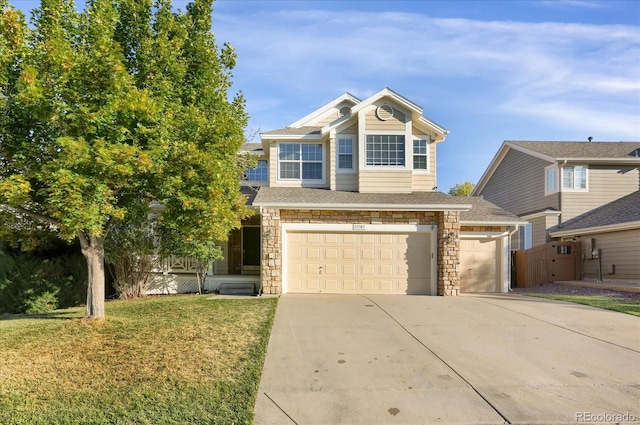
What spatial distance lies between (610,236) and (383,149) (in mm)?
→ 10079

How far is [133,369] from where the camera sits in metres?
5.37

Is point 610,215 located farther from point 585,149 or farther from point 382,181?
point 382,181

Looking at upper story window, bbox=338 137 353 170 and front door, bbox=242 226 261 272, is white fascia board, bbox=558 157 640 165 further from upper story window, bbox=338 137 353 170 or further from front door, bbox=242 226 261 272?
front door, bbox=242 226 261 272

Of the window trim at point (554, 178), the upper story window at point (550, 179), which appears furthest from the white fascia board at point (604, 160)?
the upper story window at point (550, 179)

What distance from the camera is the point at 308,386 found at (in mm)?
4996

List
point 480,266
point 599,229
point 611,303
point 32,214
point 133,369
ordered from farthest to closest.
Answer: point 599,229 < point 480,266 < point 611,303 < point 32,214 < point 133,369

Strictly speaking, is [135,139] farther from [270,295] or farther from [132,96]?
[270,295]

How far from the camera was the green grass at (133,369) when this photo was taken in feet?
13.9

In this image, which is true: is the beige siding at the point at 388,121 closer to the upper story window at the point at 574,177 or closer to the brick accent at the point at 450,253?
the brick accent at the point at 450,253

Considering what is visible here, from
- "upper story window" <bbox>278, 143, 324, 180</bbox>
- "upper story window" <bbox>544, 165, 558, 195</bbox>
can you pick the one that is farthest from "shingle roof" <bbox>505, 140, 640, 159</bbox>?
"upper story window" <bbox>278, 143, 324, 180</bbox>

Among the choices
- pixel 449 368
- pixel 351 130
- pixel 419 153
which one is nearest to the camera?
pixel 449 368

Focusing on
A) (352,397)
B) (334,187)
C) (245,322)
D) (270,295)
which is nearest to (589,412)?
(352,397)

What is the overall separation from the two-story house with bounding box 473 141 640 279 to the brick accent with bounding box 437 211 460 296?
23.3 ft

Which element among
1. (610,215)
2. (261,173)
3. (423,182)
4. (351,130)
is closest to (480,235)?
(423,182)
